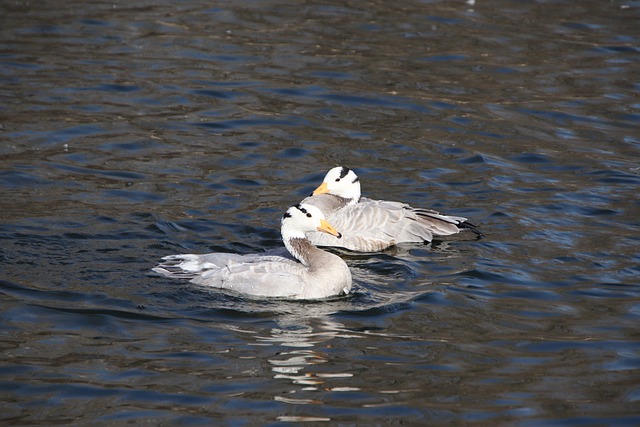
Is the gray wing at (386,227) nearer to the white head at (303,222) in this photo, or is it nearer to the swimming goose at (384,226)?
the swimming goose at (384,226)

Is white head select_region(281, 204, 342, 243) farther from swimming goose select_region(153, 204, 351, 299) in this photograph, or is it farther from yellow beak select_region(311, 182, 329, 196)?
yellow beak select_region(311, 182, 329, 196)

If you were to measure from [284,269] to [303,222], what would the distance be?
0.61m

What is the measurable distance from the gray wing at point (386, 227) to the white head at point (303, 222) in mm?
1709

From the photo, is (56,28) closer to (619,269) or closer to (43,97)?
(43,97)

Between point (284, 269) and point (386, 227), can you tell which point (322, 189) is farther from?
point (284, 269)

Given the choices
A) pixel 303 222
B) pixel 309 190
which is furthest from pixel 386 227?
pixel 303 222

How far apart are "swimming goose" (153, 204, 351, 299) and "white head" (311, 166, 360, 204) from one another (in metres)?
2.41

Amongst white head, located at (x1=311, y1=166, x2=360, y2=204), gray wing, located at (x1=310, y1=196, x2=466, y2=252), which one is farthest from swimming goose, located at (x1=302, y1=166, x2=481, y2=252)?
white head, located at (x1=311, y1=166, x2=360, y2=204)

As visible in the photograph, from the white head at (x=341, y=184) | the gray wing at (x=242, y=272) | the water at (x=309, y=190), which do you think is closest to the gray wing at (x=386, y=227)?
the water at (x=309, y=190)

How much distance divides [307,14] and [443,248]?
9.50m

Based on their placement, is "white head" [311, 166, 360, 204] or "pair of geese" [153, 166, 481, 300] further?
"white head" [311, 166, 360, 204]

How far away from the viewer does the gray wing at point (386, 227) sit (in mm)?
12328

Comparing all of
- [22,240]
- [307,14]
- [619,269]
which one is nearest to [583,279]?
[619,269]

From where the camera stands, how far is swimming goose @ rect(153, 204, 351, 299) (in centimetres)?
1015
